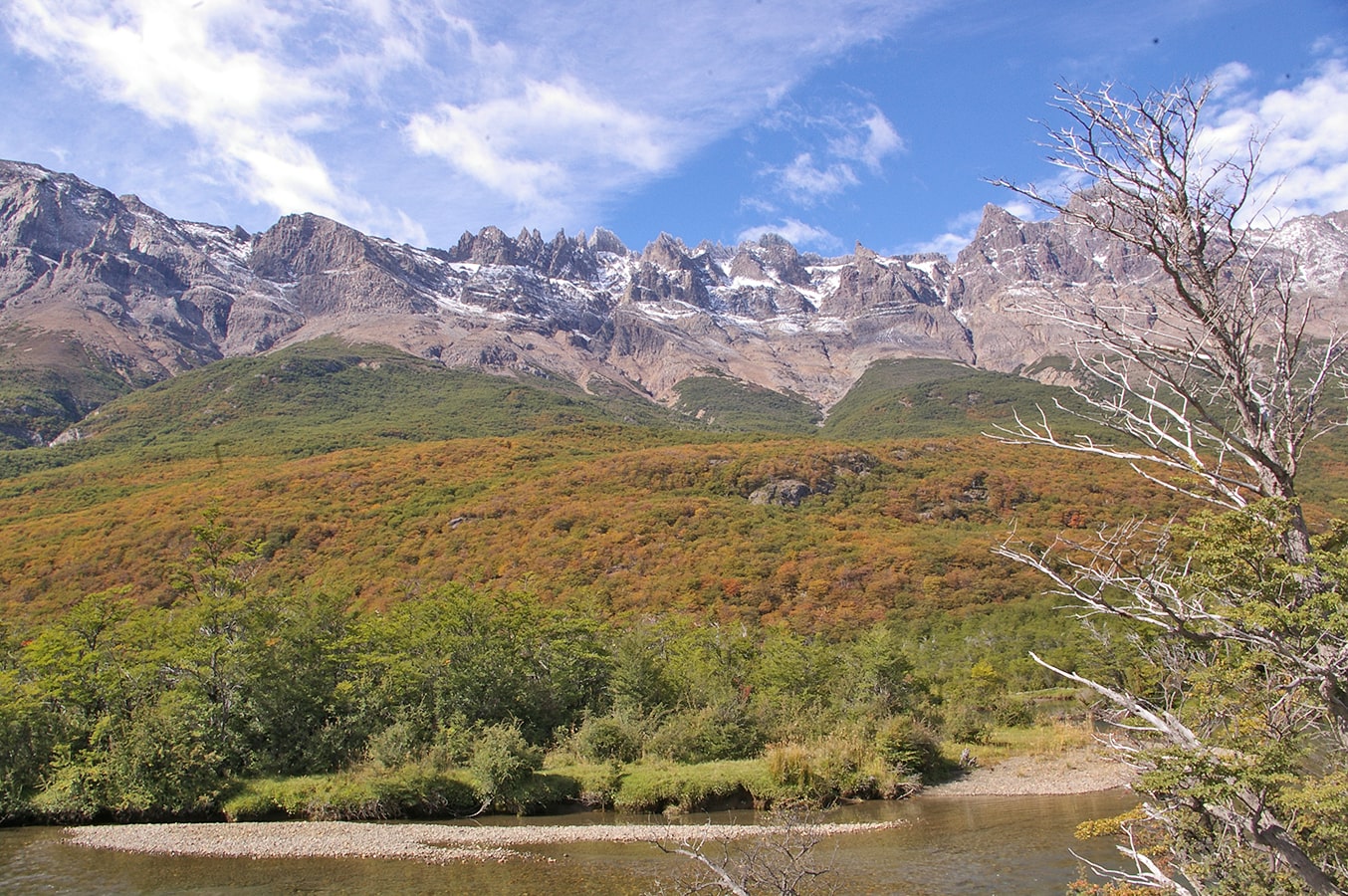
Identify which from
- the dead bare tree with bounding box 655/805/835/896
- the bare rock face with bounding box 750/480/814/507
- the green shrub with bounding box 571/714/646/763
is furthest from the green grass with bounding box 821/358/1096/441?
the dead bare tree with bounding box 655/805/835/896

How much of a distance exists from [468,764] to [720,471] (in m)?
63.7

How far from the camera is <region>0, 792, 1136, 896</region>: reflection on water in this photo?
61.8 feet

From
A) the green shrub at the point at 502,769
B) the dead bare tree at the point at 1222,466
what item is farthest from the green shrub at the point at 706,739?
the dead bare tree at the point at 1222,466

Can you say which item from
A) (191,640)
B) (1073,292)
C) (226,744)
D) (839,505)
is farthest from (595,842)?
(839,505)

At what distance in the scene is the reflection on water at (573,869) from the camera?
61.8ft

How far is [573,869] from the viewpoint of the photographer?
20.5 m

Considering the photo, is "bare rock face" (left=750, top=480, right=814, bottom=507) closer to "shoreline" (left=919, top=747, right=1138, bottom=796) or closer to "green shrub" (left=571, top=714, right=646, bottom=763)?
"shoreline" (left=919, top=747, right=1138, bottom=796)

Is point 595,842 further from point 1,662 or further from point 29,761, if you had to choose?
point 1,662

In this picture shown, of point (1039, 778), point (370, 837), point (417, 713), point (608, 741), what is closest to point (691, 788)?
point (608, 741)

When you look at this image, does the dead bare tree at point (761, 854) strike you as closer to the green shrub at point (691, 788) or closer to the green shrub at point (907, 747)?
the green shrub at point (691, 788)

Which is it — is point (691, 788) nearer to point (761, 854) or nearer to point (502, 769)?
point (502, 769)

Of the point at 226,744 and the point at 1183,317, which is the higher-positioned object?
the point at 1183,317

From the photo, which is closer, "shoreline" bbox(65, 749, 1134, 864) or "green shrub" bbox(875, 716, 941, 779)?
"shoreline" bbox(65, 749, 1134, 864)

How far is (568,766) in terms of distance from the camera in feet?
101
